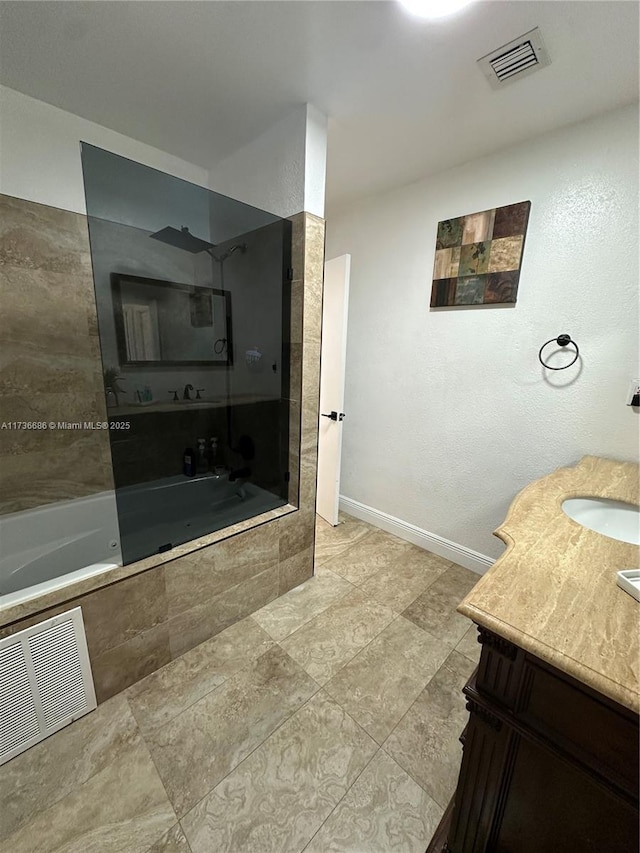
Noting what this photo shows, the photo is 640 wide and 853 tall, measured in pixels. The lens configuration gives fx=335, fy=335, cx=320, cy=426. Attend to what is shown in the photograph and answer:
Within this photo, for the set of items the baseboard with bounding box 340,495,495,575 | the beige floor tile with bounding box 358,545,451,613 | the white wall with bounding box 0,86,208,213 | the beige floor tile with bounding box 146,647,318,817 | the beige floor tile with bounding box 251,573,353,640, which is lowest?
the beige floor tile with bounding box 146,647,318,817

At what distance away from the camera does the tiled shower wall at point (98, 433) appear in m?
1.48

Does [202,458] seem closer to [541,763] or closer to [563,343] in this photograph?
[541,763]

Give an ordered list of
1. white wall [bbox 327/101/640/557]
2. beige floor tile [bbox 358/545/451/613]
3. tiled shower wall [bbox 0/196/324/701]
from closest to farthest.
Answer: tiled shower wall [bbox 0/196/324/701] < white wall [bbox 327/101/640/557] < beige floor tile [bbox 358/545/451/613]

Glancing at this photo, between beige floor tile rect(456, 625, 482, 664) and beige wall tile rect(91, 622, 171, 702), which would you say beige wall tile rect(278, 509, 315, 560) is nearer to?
beige wall tile rect(91, 622, 171, 702)

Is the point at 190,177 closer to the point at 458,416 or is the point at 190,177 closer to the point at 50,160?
the point at 50,160

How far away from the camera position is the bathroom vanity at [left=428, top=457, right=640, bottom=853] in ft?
2.00

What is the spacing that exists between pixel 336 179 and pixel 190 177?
3.11 feet

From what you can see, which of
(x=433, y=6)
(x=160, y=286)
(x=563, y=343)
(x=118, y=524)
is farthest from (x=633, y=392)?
(x=118, y=524)

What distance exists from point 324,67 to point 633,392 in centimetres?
196

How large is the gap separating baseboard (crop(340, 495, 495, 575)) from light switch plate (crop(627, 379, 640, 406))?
1187mm

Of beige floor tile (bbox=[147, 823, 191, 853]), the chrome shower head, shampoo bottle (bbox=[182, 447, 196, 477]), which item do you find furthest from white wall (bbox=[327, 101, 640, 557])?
beige floor tile (bbox=[147, 823, 191, 853])

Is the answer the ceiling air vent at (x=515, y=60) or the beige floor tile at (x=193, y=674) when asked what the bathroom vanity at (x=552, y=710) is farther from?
the ceiling air vent at (x=515, y=60)

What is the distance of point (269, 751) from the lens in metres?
1.22

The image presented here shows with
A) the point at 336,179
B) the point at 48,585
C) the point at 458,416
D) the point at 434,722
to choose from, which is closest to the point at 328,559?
the point at 434,722
